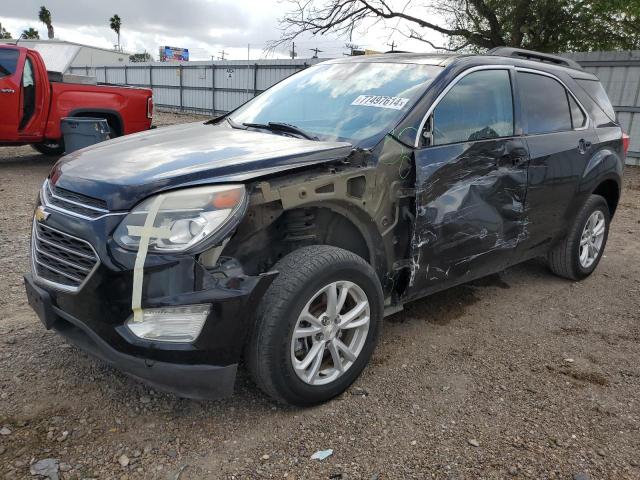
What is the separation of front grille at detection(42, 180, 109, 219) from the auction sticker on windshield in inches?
66.2

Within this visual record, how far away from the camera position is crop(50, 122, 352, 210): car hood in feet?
7.66

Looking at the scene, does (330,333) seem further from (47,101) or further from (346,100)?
(47,101)

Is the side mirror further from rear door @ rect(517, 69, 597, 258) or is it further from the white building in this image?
the white building

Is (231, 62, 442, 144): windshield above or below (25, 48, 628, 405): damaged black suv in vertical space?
above

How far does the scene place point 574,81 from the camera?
4.46m

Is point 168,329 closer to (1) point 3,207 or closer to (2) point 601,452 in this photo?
(2) point 601,452

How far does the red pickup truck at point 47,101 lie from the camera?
8.65 meters

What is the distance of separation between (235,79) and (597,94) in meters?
18.2

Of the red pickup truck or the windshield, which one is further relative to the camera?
the red pickup truck

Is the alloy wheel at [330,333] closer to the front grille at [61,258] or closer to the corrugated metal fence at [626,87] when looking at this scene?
the front grille at [61,258]

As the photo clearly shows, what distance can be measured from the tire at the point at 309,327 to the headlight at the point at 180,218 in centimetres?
39

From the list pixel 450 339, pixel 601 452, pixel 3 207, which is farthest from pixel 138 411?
pixel 3 207

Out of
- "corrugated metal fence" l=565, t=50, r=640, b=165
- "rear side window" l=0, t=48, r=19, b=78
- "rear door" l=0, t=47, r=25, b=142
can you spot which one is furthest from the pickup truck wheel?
"corrugated metal fence" l=565, t=50, r=640, b=165

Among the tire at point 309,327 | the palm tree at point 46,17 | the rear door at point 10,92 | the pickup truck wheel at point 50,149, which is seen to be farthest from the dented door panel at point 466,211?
the palm tree at point 46,17
